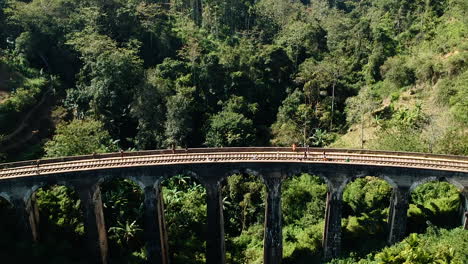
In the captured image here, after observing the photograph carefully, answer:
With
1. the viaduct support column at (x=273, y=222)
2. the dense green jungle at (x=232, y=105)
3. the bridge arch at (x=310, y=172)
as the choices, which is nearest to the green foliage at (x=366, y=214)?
the dense green jungle at (x=232, y=105)

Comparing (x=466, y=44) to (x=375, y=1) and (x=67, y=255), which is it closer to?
(x=375, y=1)

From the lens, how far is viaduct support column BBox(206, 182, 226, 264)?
2647 cm

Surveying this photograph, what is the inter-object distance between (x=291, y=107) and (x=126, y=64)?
19970 mm

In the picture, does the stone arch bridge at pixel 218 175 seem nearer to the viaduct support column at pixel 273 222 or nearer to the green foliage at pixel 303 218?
the viaduct support column at pixel 273 222

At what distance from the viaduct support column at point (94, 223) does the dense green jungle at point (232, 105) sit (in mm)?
1996

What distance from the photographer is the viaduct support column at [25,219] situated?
25609 mm

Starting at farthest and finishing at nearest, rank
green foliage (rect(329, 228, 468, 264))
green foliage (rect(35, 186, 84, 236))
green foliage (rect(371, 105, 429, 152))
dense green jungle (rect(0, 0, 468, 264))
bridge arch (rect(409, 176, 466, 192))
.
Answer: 1. green foliage (rect(371, 105, 429, 152))
2. dense green jungle (rect(0, 0, 468, 264))
3. green foliage (rect(35, 186, 84, 236))
4. bridge arch (rect(409, 176, 466, 192))
5. green foliage (rect(329, 228, 468, 264))

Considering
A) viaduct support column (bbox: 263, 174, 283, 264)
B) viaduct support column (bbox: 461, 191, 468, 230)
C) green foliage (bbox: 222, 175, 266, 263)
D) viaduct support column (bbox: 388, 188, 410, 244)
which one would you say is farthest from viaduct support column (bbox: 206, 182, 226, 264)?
viaduct support column (bbox: 461, 191, 468, 230)

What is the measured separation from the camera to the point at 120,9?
50.9m

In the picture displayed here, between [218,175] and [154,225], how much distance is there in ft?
19.0

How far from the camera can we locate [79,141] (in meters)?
33.7

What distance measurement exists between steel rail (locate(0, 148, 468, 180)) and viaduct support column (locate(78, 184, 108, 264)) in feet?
5.81

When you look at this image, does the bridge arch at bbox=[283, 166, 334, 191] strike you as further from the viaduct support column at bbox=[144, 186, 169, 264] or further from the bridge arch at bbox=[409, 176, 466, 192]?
the viaduct support column at bbox=[144, 186, 169, 264]

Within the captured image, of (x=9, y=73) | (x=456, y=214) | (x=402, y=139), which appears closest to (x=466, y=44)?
(x=402, y=139)
